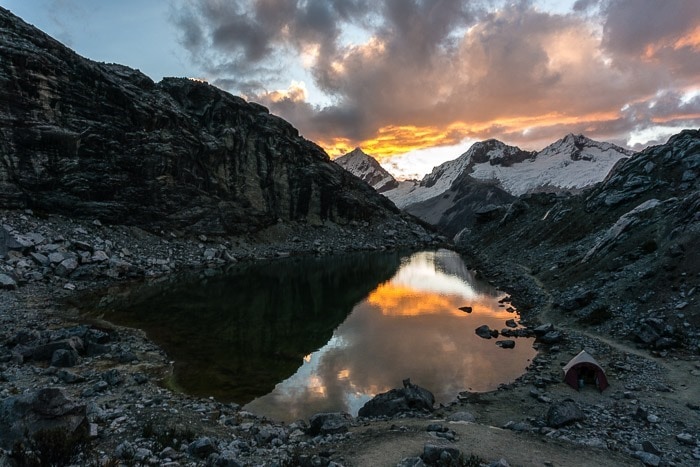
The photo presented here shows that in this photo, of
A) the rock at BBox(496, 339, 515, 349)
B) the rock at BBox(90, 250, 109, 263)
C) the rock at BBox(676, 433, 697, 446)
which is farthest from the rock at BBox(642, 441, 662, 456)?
the rock at BBox(90, 250, 109, 263)

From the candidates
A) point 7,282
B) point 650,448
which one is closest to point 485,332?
point 650,448

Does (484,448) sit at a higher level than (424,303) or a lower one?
higher

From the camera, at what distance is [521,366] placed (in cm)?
2753

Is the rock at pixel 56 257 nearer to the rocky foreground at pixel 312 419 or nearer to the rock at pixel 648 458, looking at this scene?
the rocky foreground at pixel 312 419

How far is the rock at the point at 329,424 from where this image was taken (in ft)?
57.9

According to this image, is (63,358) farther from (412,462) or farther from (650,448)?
(650,448)

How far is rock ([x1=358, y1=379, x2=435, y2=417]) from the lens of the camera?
66.9 ft

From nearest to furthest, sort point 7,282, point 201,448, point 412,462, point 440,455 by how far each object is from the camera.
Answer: point 412,462 < point 440,455 < point 201,448 < point 7,282

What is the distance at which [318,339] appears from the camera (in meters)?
35.6

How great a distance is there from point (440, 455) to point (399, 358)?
1730 cm

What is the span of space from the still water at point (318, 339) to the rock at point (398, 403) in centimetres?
182

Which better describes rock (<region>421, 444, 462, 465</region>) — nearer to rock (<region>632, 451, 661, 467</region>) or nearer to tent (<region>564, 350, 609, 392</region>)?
rock (<region>632, 451, 661, 467</region>)

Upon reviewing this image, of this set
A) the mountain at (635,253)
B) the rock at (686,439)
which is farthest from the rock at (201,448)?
the mountain at (635,253)

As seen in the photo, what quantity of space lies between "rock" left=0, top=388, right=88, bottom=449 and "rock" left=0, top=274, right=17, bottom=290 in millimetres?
34559
